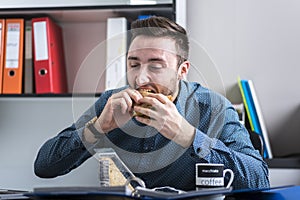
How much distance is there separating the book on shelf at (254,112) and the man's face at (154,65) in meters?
0.91

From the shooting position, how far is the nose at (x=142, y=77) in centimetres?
137

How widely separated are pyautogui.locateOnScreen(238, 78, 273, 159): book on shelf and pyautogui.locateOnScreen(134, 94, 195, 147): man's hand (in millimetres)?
956

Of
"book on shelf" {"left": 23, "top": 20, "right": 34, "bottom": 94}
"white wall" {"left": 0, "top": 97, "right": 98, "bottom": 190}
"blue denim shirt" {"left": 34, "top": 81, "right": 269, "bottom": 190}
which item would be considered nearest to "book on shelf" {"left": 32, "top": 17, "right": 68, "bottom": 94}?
"book on shelf" {"left": 23, "top": 20, "right": 34, "bottom": 94}

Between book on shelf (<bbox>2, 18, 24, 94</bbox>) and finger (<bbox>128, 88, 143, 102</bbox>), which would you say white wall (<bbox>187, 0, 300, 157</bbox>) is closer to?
book on shelf (<bbox>2, 18, 24, 94</bbox>)

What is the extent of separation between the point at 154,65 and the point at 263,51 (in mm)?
1136

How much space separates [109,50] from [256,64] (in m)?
0.64

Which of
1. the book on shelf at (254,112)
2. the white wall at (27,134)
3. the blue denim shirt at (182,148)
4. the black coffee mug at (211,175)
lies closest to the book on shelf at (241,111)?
the book on shelf at (254,112)

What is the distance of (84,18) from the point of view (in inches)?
97.0

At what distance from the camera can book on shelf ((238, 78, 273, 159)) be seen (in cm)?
223

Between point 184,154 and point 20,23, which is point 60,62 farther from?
point 184,154

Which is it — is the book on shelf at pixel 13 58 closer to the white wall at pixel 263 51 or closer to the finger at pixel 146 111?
the white wall at pixel 263 51

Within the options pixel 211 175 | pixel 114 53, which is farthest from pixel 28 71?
pixel 211 175

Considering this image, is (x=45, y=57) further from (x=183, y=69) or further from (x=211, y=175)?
(x=211, y=175)

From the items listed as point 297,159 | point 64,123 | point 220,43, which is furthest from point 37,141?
point 297,159
